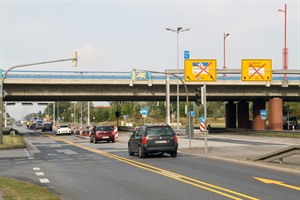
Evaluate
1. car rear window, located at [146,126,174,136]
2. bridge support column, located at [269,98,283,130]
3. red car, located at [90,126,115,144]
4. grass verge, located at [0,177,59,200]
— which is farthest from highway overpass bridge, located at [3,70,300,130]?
grass verge, located at [0,177,59,200]

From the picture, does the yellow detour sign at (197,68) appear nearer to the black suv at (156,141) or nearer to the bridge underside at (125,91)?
the black suv at (156,141)

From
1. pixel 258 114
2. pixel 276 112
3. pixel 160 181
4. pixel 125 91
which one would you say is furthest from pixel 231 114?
pixel 160 181

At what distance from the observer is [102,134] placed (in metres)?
A: 40.0

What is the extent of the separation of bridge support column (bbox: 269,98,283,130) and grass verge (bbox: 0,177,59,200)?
169 ft

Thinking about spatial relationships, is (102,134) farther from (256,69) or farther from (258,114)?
(258,114)

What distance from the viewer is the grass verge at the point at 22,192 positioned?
9943mm

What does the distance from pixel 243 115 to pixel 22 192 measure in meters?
63.5

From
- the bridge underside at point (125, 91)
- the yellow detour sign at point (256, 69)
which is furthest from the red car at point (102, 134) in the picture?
the bridge underside at point (125, 91)

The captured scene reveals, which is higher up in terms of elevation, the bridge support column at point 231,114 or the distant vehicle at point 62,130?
the bridge support column at point 231,114

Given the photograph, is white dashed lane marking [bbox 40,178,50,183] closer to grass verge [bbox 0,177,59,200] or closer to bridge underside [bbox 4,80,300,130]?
grass verge [bbox 0,177,59,200]

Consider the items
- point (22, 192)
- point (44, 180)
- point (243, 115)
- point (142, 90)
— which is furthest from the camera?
point (243, 115)

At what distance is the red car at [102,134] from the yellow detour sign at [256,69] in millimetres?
11656

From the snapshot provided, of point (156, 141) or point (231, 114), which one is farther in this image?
point (231, 114)

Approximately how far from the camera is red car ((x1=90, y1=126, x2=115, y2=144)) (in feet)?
130
